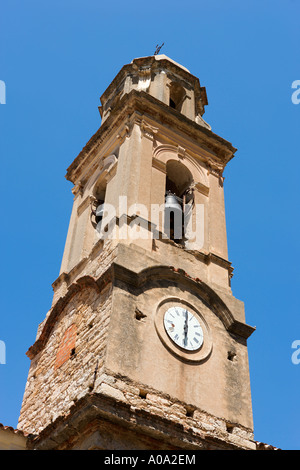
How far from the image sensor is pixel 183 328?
462 inches

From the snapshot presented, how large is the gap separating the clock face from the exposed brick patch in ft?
6.26

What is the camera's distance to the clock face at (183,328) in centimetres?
1148

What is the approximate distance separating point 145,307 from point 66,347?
193 cm

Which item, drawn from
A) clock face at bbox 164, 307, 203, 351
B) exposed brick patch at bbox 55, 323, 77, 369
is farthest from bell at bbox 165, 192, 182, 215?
exposed brick patch at bbox 55, 323, 77, 369

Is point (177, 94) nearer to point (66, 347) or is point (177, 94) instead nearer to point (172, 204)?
point (172, 204)

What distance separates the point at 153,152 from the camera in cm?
1474

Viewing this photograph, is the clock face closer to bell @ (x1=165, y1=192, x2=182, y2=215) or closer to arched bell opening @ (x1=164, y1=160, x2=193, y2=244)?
arched bell opening @ (x1=164, y1=160, x2=193, y2=244)

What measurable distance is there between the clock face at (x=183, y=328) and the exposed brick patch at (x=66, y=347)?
6.26 feet

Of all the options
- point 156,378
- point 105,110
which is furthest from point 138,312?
point 105,110

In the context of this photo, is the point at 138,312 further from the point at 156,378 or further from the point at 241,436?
the point at 241,436

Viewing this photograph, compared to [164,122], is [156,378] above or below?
below

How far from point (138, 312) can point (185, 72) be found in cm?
947

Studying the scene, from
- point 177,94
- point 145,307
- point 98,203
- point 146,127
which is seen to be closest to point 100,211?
point 98,203

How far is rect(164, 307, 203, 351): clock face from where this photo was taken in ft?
37.7
